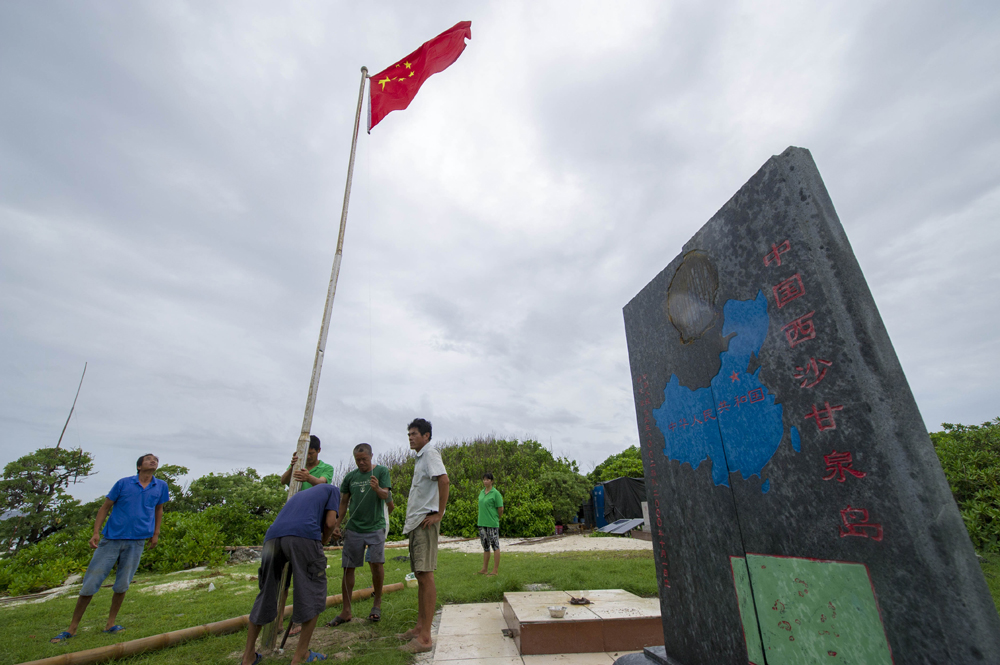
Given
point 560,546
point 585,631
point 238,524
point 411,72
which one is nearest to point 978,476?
point 585,631

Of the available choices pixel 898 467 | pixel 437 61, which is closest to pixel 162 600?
pixel 898 467

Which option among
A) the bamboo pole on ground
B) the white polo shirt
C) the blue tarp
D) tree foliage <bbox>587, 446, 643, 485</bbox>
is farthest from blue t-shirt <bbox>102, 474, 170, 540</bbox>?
tree foliage <bbox>587, 446, 643, 485</bbox>

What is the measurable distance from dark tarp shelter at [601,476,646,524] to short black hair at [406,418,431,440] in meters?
14.3

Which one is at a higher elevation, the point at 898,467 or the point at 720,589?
the point at 898,467

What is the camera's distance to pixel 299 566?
289 centimetres

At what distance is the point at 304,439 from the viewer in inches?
150

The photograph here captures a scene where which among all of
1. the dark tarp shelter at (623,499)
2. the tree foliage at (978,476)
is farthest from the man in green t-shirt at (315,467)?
the dark tarp shelter at (623,499)

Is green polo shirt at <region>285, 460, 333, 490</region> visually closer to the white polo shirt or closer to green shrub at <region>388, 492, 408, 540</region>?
the white polo shirt

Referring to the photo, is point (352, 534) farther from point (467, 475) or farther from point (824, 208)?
point (467, 475)

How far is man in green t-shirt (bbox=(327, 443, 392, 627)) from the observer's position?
4.01 meters

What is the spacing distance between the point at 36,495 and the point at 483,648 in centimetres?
1366

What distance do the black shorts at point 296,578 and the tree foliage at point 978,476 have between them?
659 cm

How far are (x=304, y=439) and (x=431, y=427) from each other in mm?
1094

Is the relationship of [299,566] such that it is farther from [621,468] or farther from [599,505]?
[621,468]
